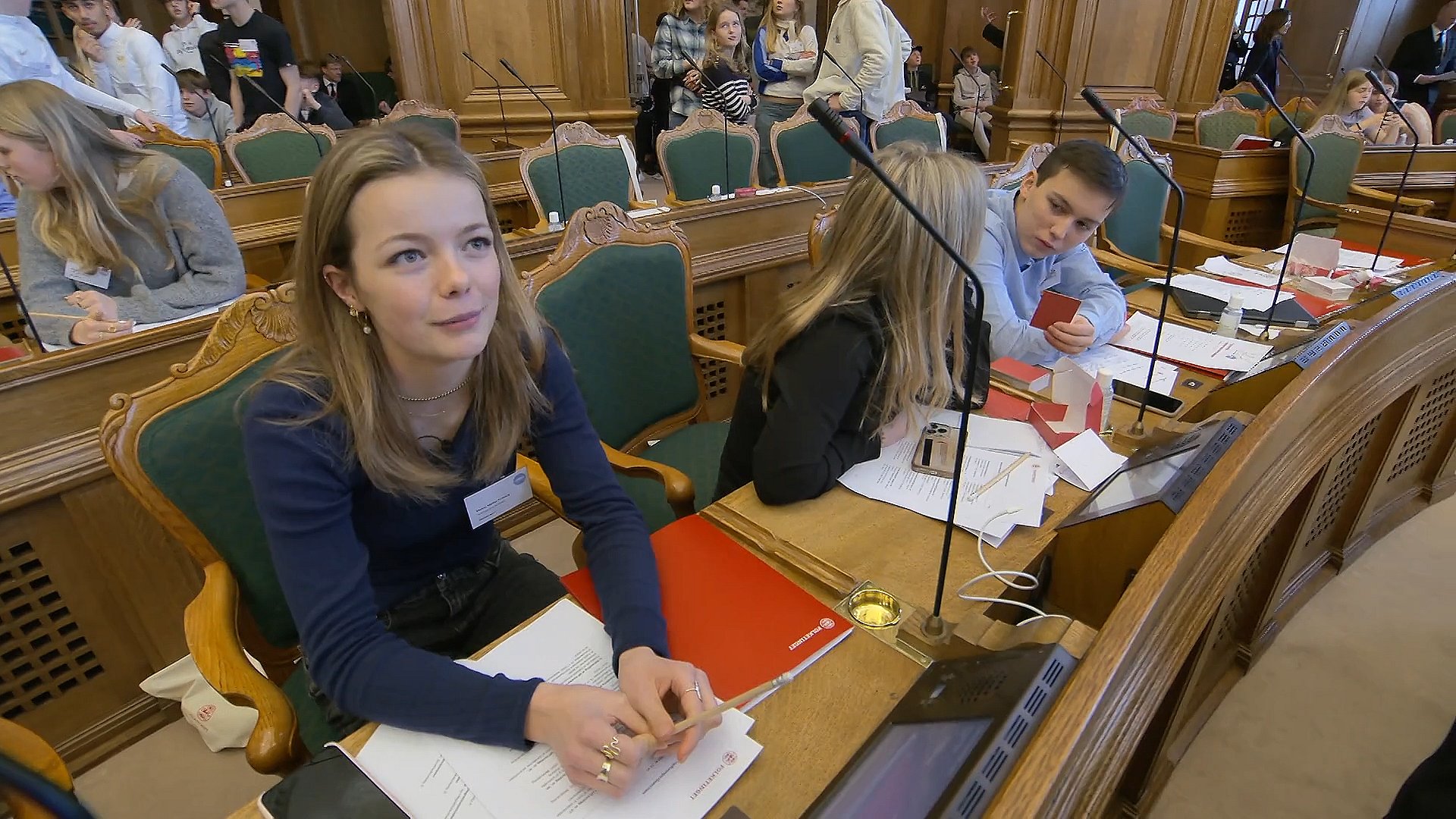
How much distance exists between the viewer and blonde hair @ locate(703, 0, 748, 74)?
4219mm

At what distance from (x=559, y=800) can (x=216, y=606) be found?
2.06 feet

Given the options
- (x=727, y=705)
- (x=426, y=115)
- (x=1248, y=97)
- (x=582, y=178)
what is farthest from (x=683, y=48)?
(x=1248, y=97)

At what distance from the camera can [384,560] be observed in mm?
1015

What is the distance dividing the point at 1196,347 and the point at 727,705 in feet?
4.82

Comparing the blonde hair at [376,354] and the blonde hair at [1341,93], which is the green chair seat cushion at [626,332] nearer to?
the blonde hair at [376,354]

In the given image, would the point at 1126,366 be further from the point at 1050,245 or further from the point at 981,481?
the point at 981,481

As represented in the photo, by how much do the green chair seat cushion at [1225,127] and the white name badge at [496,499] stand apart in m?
5.19

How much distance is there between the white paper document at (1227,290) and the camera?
6.11 feet

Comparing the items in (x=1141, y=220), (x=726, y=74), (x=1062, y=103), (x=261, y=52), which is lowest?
(x=1062, y=103)

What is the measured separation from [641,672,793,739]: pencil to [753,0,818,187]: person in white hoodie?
12.3 feet

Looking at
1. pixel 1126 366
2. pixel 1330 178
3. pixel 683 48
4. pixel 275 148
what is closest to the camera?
pixel 1126 366

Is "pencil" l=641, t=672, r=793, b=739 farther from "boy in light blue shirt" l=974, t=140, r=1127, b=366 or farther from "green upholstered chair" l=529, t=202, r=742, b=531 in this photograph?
"boy in light blue shirt" l=974, t=140, r=1127, b=366

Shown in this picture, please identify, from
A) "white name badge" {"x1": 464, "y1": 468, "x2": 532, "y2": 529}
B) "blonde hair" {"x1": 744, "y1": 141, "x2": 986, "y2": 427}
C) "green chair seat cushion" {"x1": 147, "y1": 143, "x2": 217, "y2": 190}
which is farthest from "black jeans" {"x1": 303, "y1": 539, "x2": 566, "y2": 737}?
"green chair seat cushion" {"x1": 147, "y1": 143, "x2": 217, "y2": 190}

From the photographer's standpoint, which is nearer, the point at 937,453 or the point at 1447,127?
the point at 937,453
